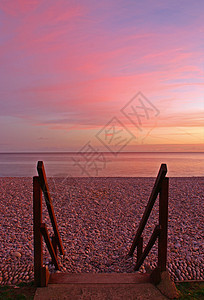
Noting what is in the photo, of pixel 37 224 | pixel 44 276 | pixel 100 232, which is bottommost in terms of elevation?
pixel 100 232

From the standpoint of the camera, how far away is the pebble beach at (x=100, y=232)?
4.80 metres

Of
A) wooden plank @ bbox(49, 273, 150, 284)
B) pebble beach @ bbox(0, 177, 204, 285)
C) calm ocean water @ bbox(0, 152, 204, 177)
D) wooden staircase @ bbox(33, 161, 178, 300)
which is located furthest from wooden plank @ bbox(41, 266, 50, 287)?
calm ocean water @ bbox(0, 152, 204, 177)

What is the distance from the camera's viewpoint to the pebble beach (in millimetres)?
4805

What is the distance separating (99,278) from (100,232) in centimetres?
279

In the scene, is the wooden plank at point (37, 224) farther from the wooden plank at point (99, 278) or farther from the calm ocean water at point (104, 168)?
the calm ocean water at point (104, 168)

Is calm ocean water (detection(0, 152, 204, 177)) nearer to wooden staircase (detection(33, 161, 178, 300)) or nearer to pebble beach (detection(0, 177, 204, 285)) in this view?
pebble beach (detection(0, 177, 204, 285))

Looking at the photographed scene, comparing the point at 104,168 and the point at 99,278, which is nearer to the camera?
the point at 99,278

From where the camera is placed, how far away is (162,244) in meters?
3.76

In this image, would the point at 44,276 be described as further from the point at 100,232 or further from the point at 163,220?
the point at 100,232

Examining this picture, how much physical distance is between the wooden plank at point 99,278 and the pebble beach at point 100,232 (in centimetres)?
49

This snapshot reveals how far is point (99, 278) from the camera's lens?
157 inches

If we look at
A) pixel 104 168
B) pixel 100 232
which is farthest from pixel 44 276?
pixel 104 168

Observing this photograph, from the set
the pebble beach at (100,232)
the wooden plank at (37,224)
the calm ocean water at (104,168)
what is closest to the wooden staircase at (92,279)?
the wooden plank at (37,224)

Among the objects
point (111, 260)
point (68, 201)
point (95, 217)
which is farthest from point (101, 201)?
point (111, 260)
